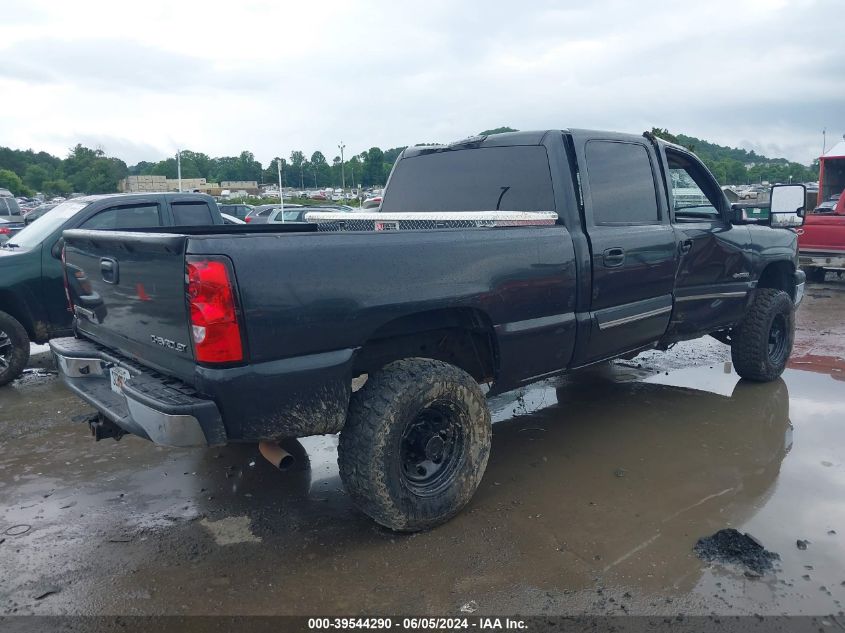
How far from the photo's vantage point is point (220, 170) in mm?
104625

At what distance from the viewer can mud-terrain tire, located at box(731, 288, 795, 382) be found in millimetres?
5684

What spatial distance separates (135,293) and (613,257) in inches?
108

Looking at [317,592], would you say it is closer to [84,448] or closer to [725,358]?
[84,448]

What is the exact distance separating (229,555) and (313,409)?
896 mm

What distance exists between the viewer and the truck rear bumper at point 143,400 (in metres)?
2.71

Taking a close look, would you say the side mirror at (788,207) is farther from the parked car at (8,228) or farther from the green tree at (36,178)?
the green tree at (36,178)

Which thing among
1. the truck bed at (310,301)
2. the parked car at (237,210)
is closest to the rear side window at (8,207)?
the parked car at (237,210)

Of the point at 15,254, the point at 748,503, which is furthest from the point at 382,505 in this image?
the point at 15,254

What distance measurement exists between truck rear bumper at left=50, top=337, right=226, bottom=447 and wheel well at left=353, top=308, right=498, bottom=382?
84cm

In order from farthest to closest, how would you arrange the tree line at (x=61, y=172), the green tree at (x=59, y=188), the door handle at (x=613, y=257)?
the green tree at (x=59, y=188) < the tree line at (x=61, y=172) < the door handle at (x=613, y=257)

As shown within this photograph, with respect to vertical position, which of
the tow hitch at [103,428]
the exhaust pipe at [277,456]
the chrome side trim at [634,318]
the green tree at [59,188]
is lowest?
the exhaust pipe at [277,456]

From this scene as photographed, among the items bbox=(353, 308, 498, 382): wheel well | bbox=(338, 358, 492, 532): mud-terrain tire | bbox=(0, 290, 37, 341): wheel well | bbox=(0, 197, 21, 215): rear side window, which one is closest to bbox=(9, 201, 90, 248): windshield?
bbox=(0, 290, 37, 341): wheel well

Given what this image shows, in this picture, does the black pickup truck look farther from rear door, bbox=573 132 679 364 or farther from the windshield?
the windshield

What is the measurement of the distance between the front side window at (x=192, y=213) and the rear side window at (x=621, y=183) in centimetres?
420
